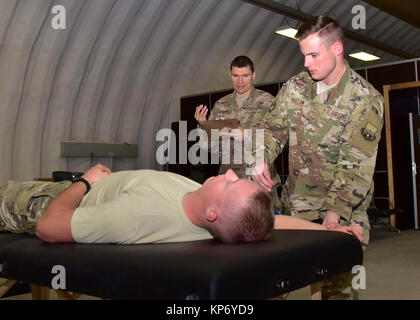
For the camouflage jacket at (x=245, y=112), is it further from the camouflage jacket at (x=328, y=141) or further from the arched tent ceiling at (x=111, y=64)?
the arched tent ceiling at (x=111, y=64)

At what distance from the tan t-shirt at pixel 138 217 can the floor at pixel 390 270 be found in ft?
5.36

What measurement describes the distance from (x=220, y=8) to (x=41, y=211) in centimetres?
639

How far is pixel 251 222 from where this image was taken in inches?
61.6

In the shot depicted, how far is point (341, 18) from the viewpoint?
965cm

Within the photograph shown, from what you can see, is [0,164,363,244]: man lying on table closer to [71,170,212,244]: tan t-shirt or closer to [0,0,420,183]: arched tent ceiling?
[71,170,212,244]: tan t-shirt

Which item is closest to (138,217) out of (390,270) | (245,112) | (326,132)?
(326,132)

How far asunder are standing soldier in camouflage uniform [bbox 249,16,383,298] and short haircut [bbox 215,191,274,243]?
0.52 meters

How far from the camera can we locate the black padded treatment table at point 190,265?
127 cm

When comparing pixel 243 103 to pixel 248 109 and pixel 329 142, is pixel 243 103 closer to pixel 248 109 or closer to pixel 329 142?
pixel 248 109

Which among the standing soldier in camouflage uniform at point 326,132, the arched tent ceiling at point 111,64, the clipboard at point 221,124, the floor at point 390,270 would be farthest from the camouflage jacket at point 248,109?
the arched tent ceiling at point 111,64

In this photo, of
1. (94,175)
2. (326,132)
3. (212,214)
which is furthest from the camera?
(326,132)

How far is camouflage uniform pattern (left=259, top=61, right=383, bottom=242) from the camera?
6.95 feet

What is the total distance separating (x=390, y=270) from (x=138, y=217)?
317 centimetres

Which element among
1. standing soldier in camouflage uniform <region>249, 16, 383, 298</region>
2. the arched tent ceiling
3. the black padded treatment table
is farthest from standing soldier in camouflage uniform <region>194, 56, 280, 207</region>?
the arched tent ceiling
